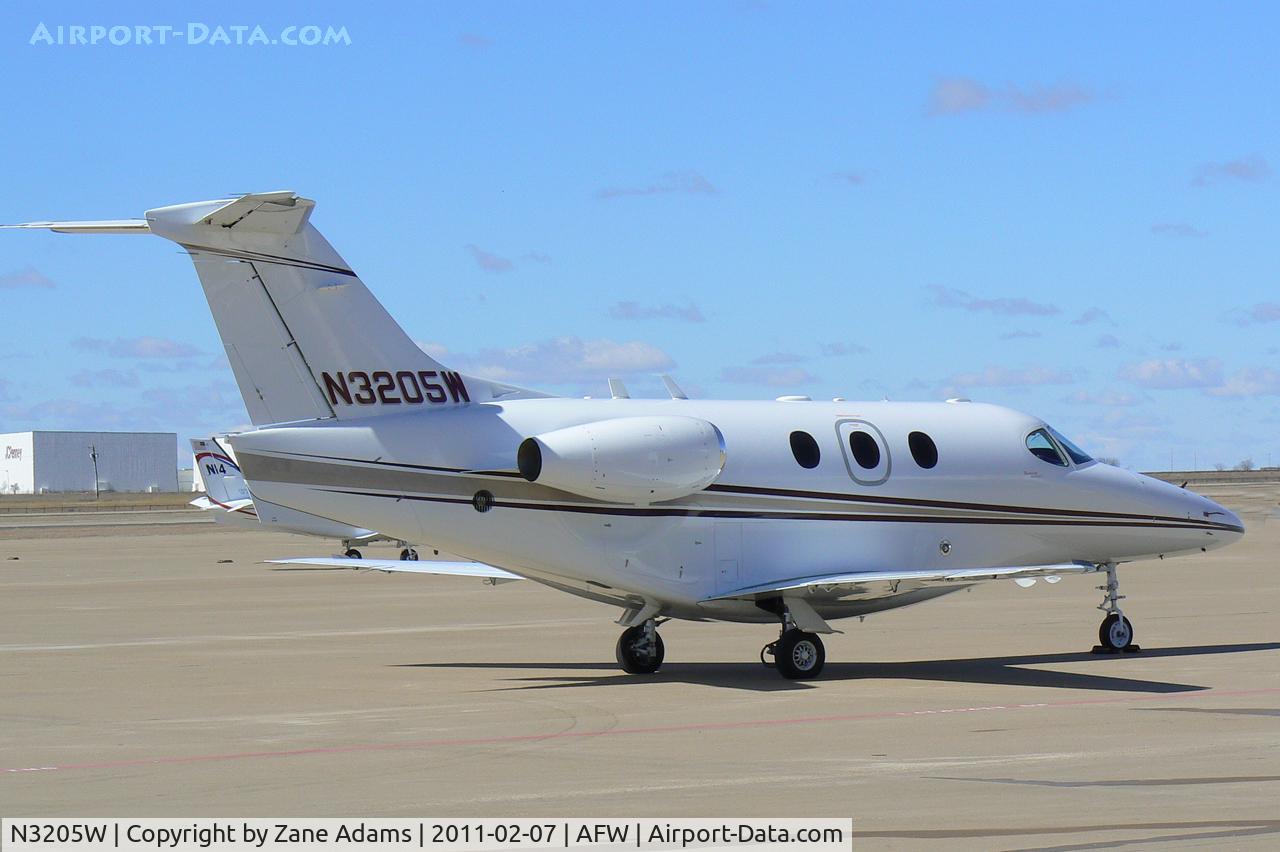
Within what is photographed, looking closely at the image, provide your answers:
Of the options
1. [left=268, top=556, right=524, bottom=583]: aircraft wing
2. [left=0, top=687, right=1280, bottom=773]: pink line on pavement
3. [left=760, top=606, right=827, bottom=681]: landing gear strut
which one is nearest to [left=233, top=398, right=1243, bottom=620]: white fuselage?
[left=760, top=606, right=827, bottom=681]: landing gear strut

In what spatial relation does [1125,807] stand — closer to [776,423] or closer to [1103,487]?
[776,423]

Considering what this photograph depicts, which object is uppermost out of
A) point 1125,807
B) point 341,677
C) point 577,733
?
point 341,677

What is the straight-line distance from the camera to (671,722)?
615 inches

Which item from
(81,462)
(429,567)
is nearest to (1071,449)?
(429,567)

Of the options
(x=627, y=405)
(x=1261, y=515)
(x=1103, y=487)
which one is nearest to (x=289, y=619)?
(x=627, y=405)

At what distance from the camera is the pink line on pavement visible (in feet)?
43.7

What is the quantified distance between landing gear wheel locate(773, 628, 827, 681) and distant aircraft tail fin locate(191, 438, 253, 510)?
3835 cm

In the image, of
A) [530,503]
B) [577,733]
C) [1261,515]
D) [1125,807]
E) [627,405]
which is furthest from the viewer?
[1261,515]

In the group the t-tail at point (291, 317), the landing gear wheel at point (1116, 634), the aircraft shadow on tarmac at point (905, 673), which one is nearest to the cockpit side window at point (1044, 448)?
the landing gear wheel at point (1116, 634)

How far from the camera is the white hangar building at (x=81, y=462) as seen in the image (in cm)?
17175

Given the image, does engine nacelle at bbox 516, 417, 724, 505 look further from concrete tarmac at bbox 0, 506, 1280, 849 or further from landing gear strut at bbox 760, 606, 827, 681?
concrete tarmac at bbox 0, 506, 1280, 849

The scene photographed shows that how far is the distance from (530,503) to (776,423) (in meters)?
3.57

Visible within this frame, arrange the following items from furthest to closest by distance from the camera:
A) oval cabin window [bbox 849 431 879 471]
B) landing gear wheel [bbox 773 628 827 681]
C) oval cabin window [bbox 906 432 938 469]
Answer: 1. oval cabin window [bbox 906 432 938 469]
2. oval cabin window [bbox 849 431 879 471]
3. landing gear wheel [bbox 773 628 827 681]

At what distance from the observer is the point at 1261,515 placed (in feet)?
248
